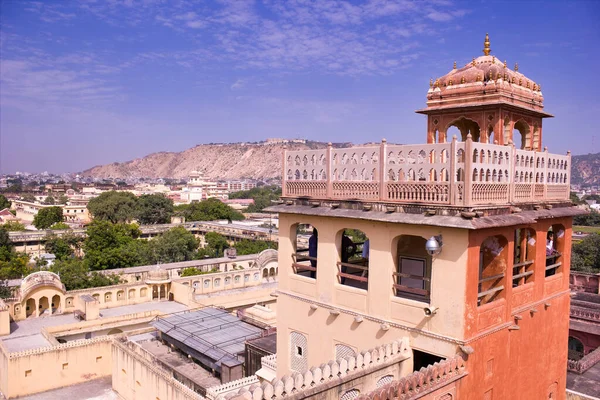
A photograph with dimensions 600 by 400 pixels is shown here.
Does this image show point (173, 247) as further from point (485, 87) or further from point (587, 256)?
point (485, 87)

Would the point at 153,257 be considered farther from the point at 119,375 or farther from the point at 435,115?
the point at 435,115

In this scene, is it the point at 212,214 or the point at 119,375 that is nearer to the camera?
the point at 119,375

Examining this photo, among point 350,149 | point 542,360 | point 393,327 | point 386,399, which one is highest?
point 350,149

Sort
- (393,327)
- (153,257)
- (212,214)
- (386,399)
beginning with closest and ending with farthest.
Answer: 1. (386,399)
2. (393,327)
3. (153,257)
4. (212,214)

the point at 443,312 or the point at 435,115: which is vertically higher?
the point at 435,115

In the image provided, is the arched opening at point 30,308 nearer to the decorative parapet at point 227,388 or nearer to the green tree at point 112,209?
the decorative parapet at point 227,388

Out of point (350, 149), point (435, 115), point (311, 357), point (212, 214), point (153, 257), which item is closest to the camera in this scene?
point (350, 149)

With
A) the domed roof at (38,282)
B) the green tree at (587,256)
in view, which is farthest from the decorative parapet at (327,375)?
the green tree at (587,256)

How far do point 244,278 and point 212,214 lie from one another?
50759 mm

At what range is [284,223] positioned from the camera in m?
12.7

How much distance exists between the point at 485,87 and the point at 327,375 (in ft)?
26.0

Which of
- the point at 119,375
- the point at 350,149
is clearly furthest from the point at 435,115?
the point at 119,375

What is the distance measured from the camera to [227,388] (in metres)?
15.5

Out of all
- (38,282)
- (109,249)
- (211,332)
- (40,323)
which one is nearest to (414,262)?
(211,332)
